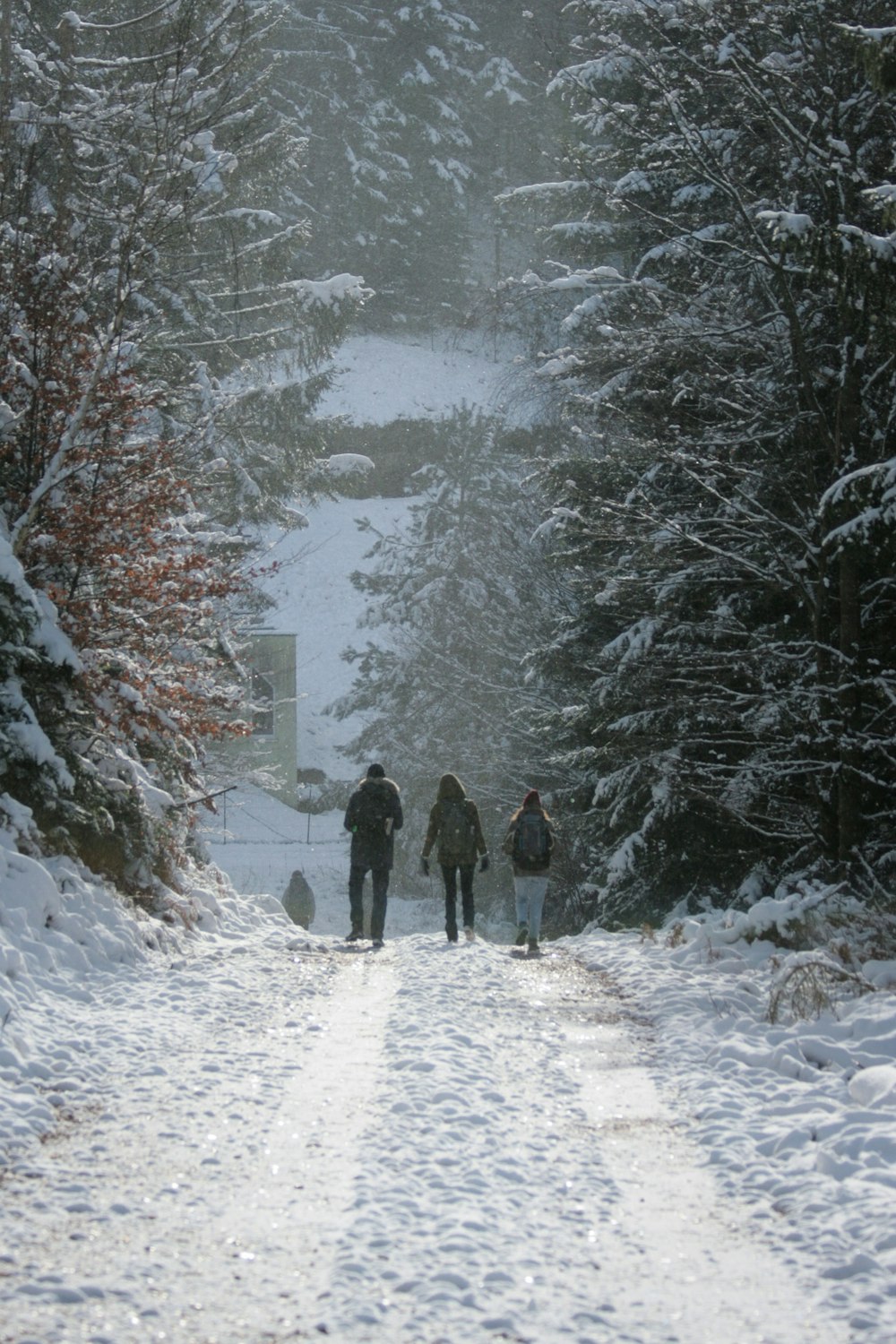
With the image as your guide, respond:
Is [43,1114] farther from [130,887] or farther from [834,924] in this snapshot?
[834,924]

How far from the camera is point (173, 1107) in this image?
233 inches

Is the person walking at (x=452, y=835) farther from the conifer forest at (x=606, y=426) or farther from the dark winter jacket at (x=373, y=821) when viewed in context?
the conifer forest at (x=606, y=426)

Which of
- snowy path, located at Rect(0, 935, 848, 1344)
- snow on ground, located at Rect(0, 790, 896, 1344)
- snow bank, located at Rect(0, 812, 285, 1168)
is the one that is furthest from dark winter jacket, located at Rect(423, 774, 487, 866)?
snowy path, located at Rect(0, 935, 848, 1344)

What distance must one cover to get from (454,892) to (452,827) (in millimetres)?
721

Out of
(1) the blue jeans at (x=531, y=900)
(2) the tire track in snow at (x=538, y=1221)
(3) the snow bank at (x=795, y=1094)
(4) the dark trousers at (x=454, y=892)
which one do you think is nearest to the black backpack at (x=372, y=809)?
(4) the dark trousers at (x=454, y=892)

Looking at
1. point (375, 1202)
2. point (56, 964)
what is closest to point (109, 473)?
point (56, 964)

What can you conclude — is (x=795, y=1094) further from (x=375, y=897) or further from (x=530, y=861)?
(x=375, y=897)

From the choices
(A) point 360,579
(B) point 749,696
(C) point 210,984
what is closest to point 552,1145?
(C) point 210,984

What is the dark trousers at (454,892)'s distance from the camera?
1379cm

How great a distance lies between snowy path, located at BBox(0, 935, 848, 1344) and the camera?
3768 millimetres

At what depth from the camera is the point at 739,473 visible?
1159 centimetres

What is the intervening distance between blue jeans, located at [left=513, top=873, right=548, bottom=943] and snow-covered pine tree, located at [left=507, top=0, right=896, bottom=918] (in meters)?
0.95

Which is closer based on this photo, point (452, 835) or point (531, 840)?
point (452, 835)

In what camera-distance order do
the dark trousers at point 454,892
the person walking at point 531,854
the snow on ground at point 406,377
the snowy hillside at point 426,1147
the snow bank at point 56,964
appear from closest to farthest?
the snowy hillside at point 426,1147, the snow bank at point 56,964, the dark trousers at point 454,892, the person walking at point 531,854, the snow on ground at point 406,377
